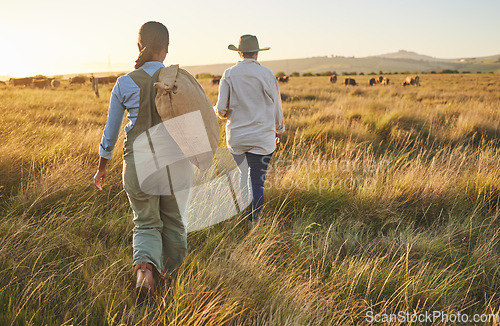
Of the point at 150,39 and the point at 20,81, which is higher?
the point at 20,81

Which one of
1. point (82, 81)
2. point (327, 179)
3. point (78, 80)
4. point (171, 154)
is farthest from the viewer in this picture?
point (82, 81)

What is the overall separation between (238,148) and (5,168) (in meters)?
2.57

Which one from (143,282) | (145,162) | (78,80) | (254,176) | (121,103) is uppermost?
(78,80)

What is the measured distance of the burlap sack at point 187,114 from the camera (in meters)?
1.97

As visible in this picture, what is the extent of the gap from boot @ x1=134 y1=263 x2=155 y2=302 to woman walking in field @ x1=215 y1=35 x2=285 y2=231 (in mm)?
1212

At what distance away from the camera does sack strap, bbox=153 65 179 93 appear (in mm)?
1939

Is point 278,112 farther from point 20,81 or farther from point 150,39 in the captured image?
point 20,81

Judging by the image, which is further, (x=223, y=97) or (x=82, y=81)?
(x=82, y=81)

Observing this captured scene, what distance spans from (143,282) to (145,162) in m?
0.75

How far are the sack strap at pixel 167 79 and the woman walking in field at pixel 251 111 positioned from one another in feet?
3.78

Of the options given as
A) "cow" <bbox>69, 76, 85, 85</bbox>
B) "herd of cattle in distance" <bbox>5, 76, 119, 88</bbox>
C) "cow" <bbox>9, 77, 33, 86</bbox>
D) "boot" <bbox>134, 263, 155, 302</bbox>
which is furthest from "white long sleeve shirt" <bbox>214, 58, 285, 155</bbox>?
"cow" <bbox>69, 76, 85, 85</bbox>

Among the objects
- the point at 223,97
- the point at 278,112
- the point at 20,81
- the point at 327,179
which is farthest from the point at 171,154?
the point at 20,81

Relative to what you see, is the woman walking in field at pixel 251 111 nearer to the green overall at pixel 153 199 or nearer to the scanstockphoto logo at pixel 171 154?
the green overall at pixel 153 199

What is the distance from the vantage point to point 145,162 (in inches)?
83.2
